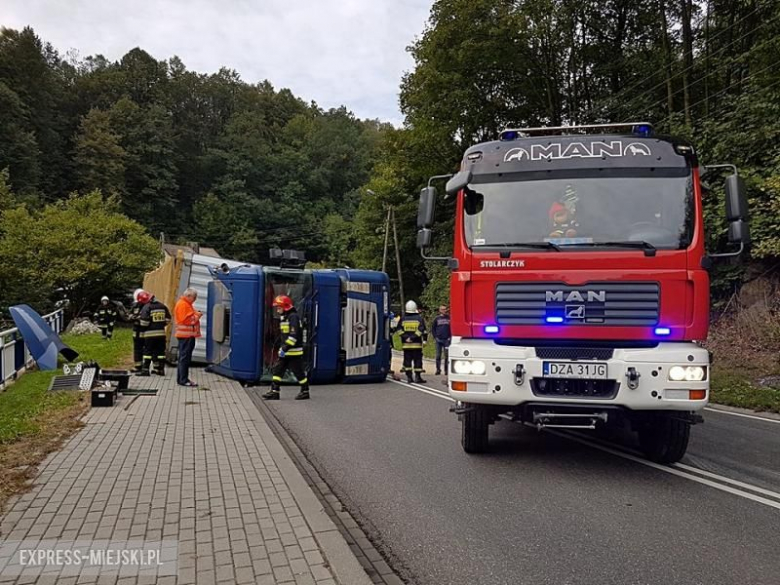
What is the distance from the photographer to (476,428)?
254 inches

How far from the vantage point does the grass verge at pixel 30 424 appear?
5.42m

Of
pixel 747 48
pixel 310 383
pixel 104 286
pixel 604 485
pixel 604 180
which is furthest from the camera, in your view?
pixel 104 286

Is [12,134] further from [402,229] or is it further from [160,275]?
[160,275]

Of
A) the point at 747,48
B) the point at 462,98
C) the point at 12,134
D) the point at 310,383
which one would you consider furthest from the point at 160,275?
the point at 12,134

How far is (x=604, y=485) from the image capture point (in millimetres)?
5504

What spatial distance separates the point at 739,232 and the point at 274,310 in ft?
28.8

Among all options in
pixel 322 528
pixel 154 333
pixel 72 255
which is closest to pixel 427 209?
pixel 322 528

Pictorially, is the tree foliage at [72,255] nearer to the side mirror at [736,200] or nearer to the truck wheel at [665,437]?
the truck wheel at [665,437]

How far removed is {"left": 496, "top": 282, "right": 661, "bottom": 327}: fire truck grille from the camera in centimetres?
548

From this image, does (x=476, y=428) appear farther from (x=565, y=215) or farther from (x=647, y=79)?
(x=647, y=79)

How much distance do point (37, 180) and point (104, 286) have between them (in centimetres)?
3149

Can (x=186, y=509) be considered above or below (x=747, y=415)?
below

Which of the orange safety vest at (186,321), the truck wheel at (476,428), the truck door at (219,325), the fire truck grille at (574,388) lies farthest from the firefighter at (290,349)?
the fire truck grille at (574,388)

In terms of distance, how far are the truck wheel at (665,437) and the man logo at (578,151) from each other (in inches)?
98.7
